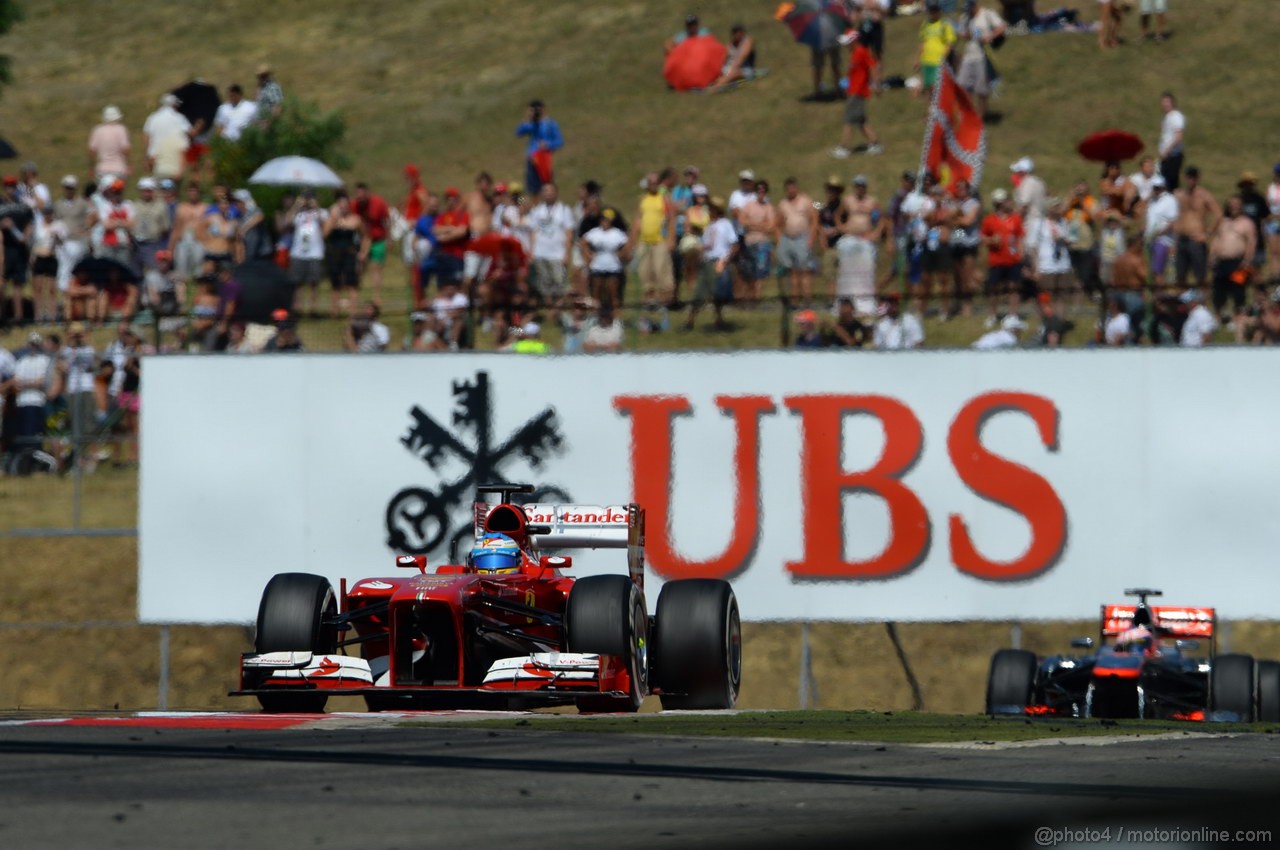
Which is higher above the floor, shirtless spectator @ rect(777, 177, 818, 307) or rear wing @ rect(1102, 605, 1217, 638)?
shirtless spectator @ rect(777, 177, 818, 307)

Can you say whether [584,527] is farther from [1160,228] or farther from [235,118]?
[235,118]

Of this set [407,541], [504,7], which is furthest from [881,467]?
[504,7]

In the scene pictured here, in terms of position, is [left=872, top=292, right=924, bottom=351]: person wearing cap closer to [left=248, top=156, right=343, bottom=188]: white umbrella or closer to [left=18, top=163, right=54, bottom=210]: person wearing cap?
[left=248, top=156, right=343, bottom=188]: white umbrella

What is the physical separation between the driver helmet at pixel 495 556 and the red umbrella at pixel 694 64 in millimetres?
30684

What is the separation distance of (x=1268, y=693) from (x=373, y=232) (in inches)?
606

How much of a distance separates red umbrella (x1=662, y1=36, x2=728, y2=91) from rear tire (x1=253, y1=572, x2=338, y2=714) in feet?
102

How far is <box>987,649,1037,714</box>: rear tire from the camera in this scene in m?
18.8

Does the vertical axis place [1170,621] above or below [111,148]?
below

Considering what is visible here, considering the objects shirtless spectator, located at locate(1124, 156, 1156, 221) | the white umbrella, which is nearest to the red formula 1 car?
shirtless spectator, located at locate(1124, 156, 1156, 221)

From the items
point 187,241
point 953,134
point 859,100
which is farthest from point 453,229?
point 859,100

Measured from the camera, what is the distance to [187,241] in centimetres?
2839

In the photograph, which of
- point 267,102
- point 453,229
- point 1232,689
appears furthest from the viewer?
point 267,102

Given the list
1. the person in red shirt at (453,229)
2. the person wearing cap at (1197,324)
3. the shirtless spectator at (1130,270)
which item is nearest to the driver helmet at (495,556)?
the person wearing cap at (1197,324)

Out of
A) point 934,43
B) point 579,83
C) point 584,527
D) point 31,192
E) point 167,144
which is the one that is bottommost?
point 584,527
